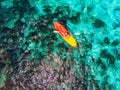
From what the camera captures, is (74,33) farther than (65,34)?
Yes

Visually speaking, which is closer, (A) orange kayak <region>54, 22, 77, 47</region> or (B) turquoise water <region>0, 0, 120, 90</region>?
(B) turquoise water <region>0, 0, 120, 90</region>

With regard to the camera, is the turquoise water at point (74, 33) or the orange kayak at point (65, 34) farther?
the orange kayak at point (65, 34)

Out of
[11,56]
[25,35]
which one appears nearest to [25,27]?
[25,35]

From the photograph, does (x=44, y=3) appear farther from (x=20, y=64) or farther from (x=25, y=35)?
(x=20, y=64)
